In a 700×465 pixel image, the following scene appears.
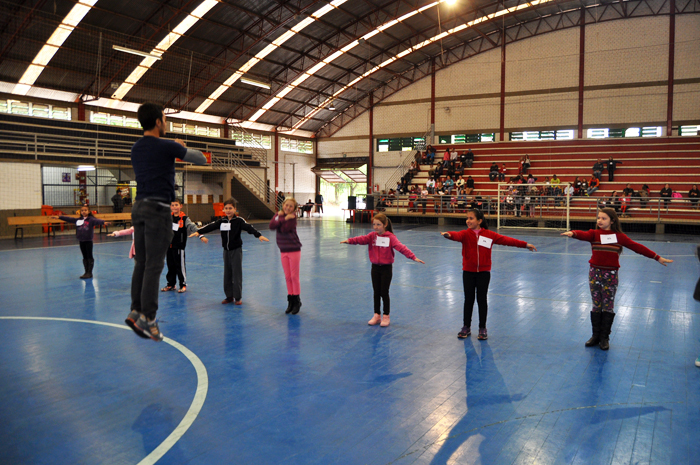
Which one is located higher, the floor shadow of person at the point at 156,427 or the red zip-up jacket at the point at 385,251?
the red zip-up jacket at the point at 385,251

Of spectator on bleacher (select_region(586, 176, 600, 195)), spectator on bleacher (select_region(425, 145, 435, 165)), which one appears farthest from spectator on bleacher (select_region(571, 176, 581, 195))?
spectator on bleacher (select_region(425, 145, 435, 165))

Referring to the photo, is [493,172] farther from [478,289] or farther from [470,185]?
[478,289]

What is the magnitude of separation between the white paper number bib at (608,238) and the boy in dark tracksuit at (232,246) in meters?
5.19

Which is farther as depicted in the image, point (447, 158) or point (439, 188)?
point (447, 158)

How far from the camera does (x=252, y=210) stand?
34125 millimetres

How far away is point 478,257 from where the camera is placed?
6.34m

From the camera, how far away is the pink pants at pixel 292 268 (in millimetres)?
7734

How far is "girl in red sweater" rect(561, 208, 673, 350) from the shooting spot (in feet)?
19.5

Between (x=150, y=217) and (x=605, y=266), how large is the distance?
527cm

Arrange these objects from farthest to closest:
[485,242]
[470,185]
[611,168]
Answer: [470,185] < [611,168] < [485,242]

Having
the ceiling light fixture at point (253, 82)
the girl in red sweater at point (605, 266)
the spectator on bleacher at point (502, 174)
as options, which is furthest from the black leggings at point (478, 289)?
the spectator on bleacher at point (502, 174)

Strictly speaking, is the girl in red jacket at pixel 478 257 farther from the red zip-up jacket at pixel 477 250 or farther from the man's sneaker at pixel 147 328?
the man's sneaker at pixel 147 328

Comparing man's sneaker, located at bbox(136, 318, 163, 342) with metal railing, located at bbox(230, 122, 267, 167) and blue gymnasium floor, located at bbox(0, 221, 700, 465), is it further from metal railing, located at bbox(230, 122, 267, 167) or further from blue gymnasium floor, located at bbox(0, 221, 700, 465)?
metal railing, located at bbox(230, 122, 267, 167)

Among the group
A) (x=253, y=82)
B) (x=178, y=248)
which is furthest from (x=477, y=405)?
(x=253, y=82)
